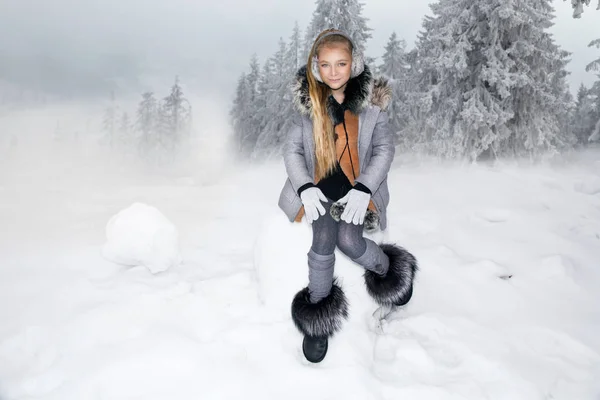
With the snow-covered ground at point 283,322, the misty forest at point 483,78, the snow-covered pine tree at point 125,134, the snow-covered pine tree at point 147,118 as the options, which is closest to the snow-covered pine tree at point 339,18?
the misty forest at point 483,78

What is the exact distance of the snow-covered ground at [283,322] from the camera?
2268mm

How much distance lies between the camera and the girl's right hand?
2.46 meters

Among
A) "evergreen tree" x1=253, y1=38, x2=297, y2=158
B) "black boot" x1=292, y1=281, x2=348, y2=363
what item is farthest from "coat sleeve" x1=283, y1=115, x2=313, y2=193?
"evergreen tree" x1=253, y1=38, x2=297, y2=158

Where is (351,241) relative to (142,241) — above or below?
above

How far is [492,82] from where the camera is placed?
39.3 ft

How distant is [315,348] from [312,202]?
3.37 ft

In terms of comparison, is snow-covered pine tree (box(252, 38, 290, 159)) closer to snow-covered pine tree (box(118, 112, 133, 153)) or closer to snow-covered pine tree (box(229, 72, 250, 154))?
snow-covered pine tree (box(229, 72, 250, 154))

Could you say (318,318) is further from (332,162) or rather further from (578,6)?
(578,6)

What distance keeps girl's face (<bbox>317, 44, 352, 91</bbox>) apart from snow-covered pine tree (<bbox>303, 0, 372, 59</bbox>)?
13696 mm

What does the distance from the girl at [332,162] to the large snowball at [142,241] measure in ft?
5.49

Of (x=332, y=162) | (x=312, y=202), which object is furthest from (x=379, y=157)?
(x=312, y=202)

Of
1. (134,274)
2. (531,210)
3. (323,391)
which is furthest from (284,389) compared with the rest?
(531,210)

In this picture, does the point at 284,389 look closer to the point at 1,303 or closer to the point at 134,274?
the point at 134,274

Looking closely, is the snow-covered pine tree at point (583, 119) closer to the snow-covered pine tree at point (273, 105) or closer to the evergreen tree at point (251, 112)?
the snow-covered pine tree at point (273, 105)
